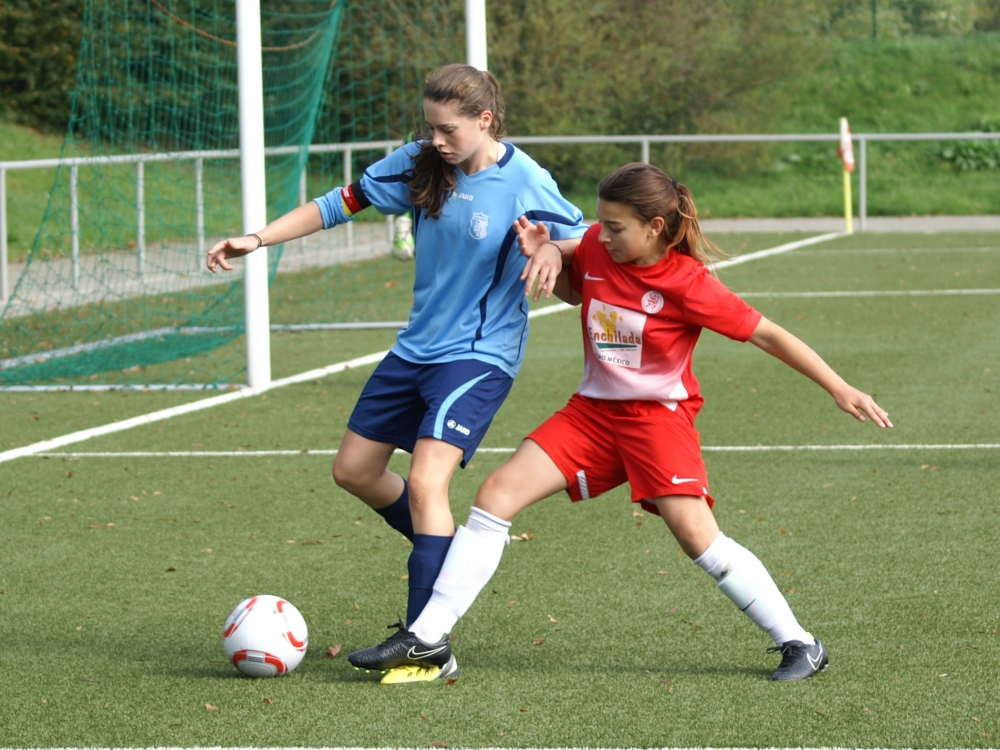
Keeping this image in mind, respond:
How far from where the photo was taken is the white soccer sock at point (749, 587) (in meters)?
3.90

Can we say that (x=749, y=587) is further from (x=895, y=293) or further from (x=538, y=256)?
(x=895, y=293)

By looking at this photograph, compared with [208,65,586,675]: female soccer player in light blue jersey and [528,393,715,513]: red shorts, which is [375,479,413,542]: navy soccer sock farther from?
[528,393,715,513]: red shorts

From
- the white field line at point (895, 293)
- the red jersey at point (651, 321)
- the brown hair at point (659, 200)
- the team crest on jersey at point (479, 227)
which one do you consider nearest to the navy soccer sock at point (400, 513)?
the red jersey at point (651, 321)

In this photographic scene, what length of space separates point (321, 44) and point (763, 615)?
28.7 feet

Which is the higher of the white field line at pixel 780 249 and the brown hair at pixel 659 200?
the brown hair at pixel 659 200

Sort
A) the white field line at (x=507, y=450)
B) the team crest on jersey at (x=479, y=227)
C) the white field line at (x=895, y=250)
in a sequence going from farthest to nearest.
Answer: the white field line at (x=895, y=250)
the white field line at (x=507, y=450)
the team crest on jersey at (x=479, y=227)

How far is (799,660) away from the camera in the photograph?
3904mm

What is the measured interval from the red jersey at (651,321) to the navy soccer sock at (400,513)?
0.79 m

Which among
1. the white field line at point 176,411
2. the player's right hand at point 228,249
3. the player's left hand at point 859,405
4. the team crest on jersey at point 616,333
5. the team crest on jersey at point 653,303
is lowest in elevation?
the white field line at point 176,411

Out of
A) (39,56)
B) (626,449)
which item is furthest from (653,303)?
(39,56)

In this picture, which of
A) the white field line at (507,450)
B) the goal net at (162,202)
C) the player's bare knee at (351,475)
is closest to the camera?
the player's bare knee at (351,475)

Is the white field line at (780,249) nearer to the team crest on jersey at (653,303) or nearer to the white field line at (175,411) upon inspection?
the white field line at (175,411)

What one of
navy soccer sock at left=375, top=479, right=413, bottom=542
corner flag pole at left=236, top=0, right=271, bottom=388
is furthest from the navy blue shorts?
corner flag pole at left=236, top=0, right=271, bottom=388

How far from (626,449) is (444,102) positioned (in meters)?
1.10
